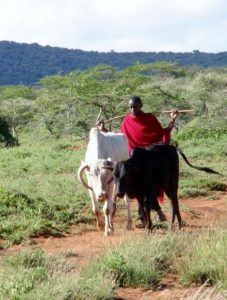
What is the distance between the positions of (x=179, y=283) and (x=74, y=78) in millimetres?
22362

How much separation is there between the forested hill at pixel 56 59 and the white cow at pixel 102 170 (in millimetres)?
86173

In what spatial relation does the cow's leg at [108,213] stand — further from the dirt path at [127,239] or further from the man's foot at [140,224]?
the man's foot at [140,224]

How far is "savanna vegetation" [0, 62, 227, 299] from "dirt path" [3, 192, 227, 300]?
0.44 feet

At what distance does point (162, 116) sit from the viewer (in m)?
26.7

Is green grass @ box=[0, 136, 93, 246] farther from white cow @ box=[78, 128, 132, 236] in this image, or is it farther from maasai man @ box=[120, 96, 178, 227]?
maasai man @ box=[120, 96, 178, 227]

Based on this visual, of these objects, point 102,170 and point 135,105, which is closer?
point 102,170

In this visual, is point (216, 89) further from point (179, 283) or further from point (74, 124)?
point (179, 283)

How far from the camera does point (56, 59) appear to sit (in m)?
110

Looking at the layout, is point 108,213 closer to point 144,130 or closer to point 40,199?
point 144,130

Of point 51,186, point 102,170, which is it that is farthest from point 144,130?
point 51,186

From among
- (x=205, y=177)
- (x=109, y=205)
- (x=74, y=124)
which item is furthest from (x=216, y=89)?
(x=109, y=205)

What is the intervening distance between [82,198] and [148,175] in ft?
10.0

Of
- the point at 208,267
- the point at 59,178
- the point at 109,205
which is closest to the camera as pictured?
the point at 208,267

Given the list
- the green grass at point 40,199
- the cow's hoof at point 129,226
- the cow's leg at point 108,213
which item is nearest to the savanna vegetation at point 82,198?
the green grass at point 40,199
